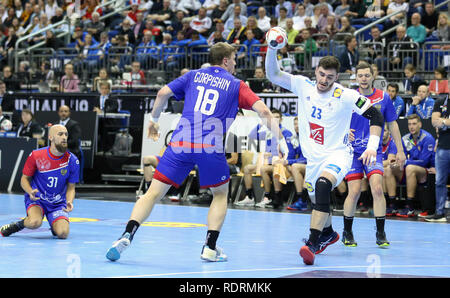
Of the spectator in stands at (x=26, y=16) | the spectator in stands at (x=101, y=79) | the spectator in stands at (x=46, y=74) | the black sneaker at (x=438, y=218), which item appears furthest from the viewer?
the spectator in stands at (x=26, y=16)

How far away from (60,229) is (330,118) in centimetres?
353

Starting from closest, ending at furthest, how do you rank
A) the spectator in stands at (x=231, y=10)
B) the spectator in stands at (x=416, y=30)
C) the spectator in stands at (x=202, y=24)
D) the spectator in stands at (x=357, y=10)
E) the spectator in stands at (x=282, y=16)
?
the spectator in stands at (x=416, y=30) < the spectator in stands at (x=357, y=10) < the spectator in stands at (x=282, y=16) < the spectator in stands at (x=231, y=10) < the spectator in stands at (x=202, y=24)

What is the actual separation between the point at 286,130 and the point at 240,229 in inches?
172

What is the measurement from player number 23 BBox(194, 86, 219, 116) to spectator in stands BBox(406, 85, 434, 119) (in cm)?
775

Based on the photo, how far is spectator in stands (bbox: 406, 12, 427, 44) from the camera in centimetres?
1772

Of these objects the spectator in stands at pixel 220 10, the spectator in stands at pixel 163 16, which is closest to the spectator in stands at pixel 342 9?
the spectator in stands at pixel 220 10

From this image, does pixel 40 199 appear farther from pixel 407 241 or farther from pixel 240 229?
pixel 407 241

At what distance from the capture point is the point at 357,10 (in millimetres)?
19938

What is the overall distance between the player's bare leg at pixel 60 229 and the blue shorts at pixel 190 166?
2.23m

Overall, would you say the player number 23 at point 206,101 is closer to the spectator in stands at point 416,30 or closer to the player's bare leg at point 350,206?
the player's bare leg at point 350,206

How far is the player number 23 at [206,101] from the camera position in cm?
749

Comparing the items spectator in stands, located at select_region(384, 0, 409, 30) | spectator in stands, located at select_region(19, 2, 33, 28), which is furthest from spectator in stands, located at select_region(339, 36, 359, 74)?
spectator in stands, located at select_region(19, 2, 33, 28)

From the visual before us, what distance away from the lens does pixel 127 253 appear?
26.0 ft
